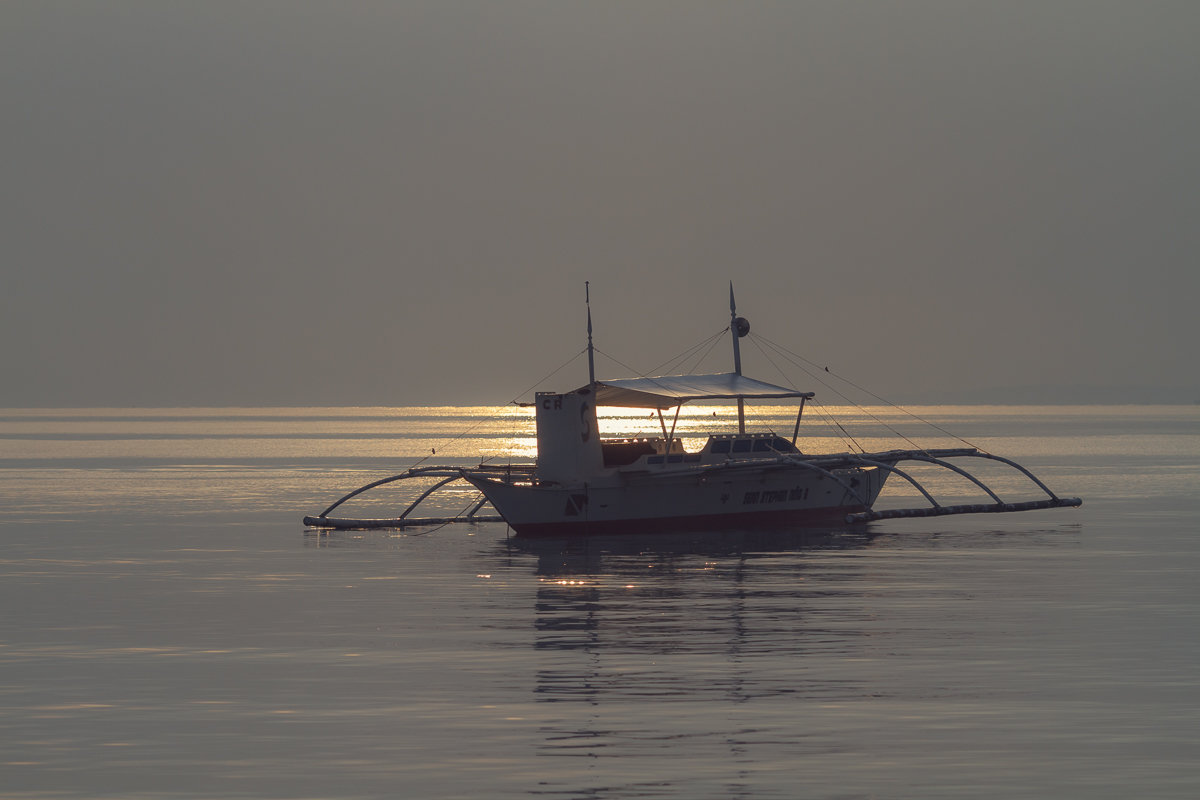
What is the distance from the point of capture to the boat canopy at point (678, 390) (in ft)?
198

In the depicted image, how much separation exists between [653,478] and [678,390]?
6644 mm

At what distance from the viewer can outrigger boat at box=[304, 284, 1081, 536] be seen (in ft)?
182

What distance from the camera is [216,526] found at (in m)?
62.8

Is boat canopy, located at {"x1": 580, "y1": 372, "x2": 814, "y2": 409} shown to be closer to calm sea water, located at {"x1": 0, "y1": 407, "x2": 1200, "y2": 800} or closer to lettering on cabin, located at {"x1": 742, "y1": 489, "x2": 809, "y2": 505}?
lettering on cabin, located at {"x1": 742, "y1": 489, "x2": 809, "y2": 505}

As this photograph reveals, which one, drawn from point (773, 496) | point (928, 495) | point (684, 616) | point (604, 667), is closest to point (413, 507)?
point (773, 496)

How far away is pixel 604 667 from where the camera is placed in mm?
26922

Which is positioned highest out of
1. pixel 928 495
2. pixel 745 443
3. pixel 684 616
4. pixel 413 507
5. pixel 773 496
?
pixel 745 443

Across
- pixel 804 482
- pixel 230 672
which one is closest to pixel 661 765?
pixel 230 672

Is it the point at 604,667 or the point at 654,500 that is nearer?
the point at 604,667

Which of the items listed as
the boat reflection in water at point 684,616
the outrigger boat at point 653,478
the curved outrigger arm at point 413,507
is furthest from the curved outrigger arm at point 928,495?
the curved outrigger arm at point 413,507

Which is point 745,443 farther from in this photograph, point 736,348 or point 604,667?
point 604,667

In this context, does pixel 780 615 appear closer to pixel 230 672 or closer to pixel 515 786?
pixel 230 672

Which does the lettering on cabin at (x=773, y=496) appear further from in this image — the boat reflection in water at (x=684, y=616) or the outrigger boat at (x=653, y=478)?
the boat reflection in water at (x=684, y=616)

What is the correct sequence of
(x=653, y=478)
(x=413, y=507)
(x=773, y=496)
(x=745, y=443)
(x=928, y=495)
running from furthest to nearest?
1. (x=413, y=507)
2. (x=773, y=496)
3. (x=928, y=495)
4. (x=745, y=443)
5. (x=653, y=478)
